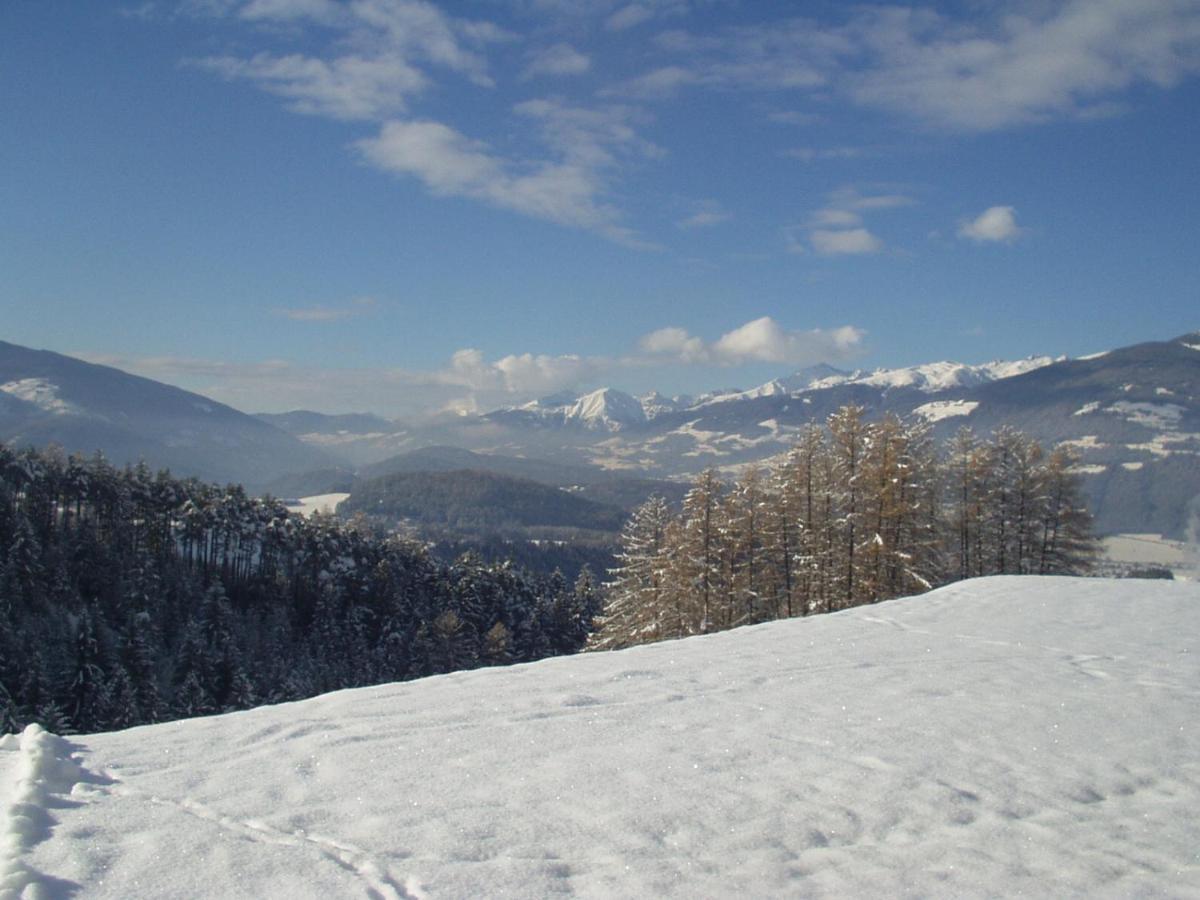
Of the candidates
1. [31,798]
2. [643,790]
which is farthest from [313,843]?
[643,790]

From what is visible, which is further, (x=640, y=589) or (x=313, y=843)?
(x=640, y=589)

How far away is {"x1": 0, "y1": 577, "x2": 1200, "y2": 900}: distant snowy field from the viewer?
4.77 meters

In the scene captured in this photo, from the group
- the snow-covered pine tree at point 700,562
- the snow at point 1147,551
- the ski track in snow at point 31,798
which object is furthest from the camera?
the snow at point 1147,551

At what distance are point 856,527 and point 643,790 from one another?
21783mm

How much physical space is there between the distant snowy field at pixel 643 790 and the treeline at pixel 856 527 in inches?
601

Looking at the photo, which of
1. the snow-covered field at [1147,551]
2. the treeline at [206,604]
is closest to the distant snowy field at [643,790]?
the treeline at [206,604]

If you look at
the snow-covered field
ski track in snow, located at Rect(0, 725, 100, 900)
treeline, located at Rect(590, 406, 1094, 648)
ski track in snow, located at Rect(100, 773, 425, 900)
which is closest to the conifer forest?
treeline, located at Rect(590, 406, 1094, 648)

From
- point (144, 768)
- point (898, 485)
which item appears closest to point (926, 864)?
point (144, 768)

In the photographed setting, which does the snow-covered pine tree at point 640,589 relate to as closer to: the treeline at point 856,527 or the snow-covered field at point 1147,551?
the treeline at point 856,527

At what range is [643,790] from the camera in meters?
6.22

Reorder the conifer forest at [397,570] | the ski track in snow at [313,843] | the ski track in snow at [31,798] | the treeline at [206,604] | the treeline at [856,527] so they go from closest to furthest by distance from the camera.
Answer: the ski track in snow at [31,798], the ski track in snow at [313,843], the treeline at [856,527], the conifer forest at [397,570], the treeline at [206,604]

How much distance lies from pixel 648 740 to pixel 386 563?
5581 cm

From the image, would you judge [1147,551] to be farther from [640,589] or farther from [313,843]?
[313,843]

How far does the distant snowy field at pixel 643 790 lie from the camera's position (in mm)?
4766
